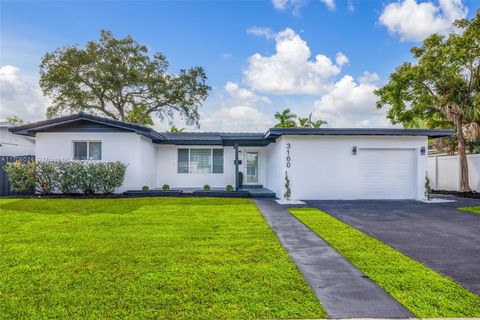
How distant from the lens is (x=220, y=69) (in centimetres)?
1945

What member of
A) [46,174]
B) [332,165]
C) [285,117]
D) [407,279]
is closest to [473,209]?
[332,165]

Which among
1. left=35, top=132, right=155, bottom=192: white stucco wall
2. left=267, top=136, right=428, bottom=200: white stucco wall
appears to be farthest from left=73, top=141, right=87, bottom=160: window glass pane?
left=267, top=136, right=428, bottom=200: white stucco wall

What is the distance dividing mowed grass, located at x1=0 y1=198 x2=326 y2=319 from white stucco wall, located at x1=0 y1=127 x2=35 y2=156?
12809mm

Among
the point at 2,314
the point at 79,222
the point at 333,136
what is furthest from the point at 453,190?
the point at 2,314

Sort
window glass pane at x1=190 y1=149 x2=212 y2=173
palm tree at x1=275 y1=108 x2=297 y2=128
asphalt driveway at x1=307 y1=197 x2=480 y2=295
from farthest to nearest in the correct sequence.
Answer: palm tree at x1=275 y1=108 x2=297 y2=128, window glass pane at x1=190 y1=149 x2=212 y2=173, asphalt driveway at x1=307 y1=197 x2=480 y2=295

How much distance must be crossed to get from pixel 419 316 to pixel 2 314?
4.20 metres

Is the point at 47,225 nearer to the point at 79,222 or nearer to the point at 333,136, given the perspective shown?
the point at 79,222

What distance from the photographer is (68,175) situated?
41.1ft

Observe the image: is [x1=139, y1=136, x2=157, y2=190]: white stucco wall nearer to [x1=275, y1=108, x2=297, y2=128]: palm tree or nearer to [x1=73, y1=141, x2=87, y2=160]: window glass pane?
[x1=73, y1=141, x2=87, y2=160]: window glass pane

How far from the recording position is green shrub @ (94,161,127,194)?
1248cm

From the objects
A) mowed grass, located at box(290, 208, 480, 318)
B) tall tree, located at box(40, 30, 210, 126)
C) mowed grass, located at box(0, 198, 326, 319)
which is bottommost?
mowed grass, located at box(290, 208, 480, 318)

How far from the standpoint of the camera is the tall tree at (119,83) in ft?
78.1

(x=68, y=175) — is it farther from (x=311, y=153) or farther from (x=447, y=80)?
Result: (x=447, y=80)

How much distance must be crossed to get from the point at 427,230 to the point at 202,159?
11.9 meters
